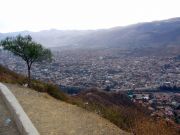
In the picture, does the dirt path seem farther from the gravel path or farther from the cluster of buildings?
the cluster of buildings

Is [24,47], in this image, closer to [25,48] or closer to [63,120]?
[25,48]

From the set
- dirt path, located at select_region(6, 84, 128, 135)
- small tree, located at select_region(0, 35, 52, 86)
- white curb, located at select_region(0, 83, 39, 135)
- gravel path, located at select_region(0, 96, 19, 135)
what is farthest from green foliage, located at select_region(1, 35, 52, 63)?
gravel path, located at select_region(0, 96, 19, 135)

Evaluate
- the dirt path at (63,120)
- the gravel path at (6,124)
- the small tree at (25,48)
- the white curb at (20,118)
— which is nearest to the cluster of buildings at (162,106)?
the small tree at (25,48)

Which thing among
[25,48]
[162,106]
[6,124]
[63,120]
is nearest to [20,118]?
[6,124]

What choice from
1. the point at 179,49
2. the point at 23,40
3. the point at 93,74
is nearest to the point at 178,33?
the point at 179,49

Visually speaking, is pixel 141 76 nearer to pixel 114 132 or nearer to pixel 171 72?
pixel 171 72

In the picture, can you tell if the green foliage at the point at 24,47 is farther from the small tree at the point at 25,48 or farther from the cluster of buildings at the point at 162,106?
the cluster of buildings at the point at 162,106
